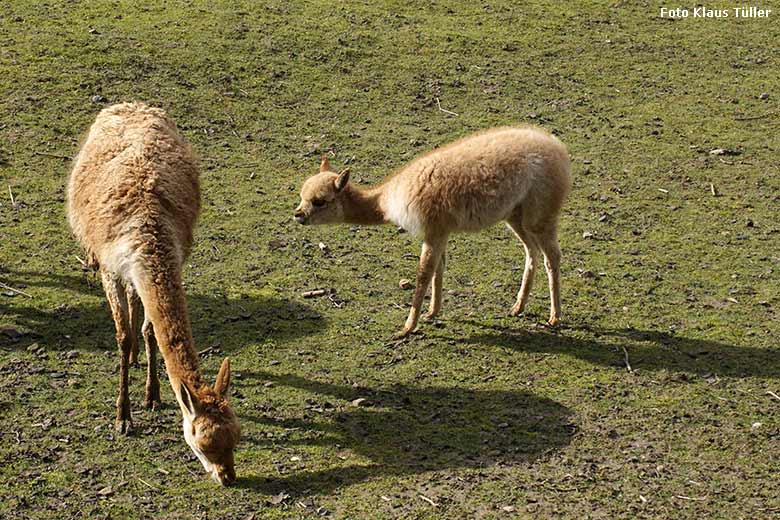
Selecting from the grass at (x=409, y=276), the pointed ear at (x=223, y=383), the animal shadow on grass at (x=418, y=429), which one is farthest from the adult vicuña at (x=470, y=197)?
the pointed ear at (x=223, y=383)

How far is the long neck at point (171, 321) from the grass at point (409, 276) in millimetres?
831

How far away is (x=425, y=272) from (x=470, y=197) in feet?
2.36

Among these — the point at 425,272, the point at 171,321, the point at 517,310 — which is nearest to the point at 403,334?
the point at 425,272

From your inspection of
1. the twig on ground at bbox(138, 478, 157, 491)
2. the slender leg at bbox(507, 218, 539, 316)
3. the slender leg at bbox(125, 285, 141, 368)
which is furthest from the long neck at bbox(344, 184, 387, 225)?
the twig on ground at bbox(138, 478, 157, 491)

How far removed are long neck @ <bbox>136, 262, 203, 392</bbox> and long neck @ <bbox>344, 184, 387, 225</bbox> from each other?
2748 mm

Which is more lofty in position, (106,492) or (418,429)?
(106,492)

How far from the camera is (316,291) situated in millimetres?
10320

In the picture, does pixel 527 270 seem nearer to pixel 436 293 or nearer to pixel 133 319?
pixel 436 293

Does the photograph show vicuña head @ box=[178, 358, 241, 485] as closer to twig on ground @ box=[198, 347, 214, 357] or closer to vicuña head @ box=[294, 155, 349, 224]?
twig on ground @ box=[198, 347, 214, 357]

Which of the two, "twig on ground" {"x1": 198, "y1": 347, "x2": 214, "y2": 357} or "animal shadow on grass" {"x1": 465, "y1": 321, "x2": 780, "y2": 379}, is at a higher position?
"twig on ground" {"x1": 198, "y1": 347, "x2": 214, "y2": 357}

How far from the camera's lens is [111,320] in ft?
31.9

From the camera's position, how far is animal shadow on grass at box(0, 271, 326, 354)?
30.7 feet

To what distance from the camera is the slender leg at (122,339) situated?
800 cm

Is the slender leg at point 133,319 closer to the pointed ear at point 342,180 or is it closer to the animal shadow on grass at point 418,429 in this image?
the animal shadow on grass at point 418,429
